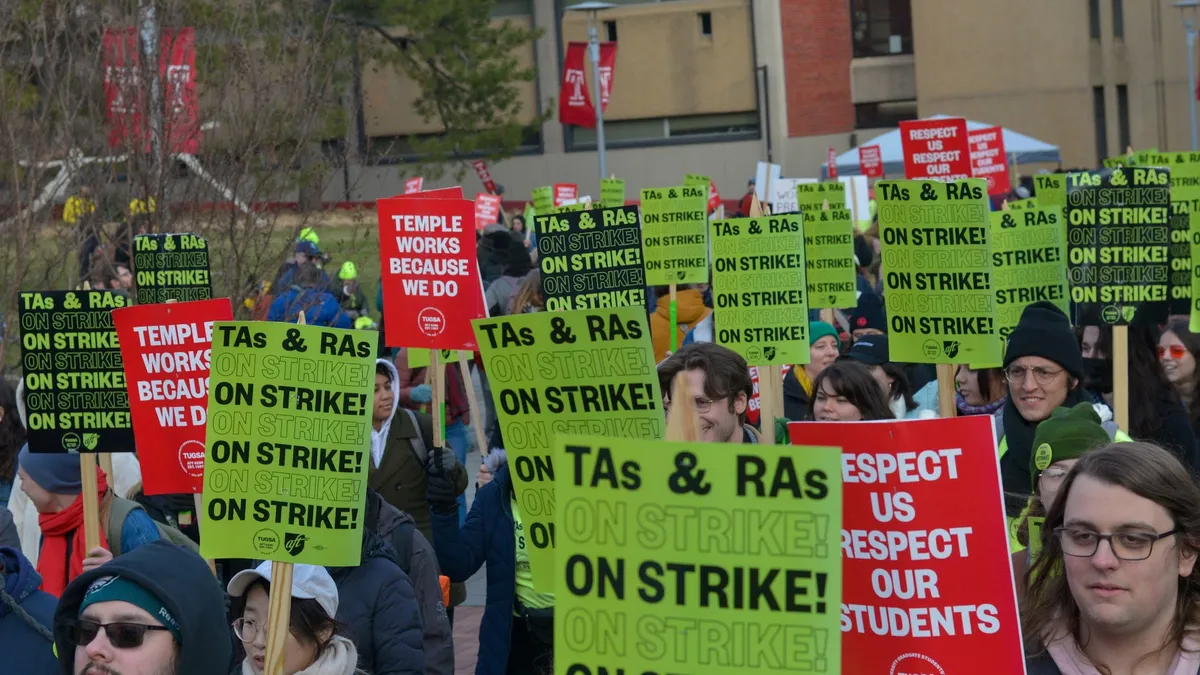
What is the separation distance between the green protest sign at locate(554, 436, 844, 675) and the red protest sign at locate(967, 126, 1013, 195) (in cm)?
1891

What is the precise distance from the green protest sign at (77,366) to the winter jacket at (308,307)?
551cm

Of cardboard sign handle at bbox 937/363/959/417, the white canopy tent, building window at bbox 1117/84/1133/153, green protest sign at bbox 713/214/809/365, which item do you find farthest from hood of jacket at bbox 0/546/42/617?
building window at bbox 1117/84/1133/153

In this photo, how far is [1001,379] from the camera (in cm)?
835

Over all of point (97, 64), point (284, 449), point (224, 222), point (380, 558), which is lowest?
point (380, 558)

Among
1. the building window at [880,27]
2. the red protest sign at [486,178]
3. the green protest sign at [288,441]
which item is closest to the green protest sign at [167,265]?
the green protest sign at [288,441]

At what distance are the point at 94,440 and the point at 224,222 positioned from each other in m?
6.41

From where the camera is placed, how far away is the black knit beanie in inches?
287

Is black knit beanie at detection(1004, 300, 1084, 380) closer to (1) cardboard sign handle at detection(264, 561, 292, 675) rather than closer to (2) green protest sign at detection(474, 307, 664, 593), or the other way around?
(2) green protest sign at detection(474, 307, 664, 593)

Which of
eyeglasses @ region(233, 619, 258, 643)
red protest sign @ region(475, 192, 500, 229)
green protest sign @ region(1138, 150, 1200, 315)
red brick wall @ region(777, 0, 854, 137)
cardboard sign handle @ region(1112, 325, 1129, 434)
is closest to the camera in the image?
eyeglasses @ region(233, 619, 258, 643)

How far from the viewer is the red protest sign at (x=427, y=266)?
9633mm

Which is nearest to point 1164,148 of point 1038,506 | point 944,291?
point 944,291

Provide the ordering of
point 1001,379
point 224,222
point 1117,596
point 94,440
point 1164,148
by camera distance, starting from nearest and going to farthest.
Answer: point 1117,596 → point 94,440 → point 1001,379 → point 224,222 → point 1164,148

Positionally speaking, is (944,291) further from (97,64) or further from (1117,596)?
(97,64)

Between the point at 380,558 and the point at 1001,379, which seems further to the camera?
the point at 1001,379
